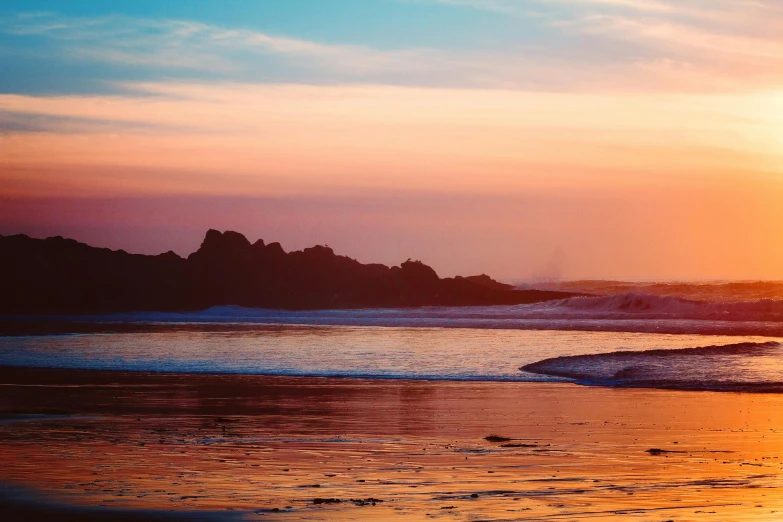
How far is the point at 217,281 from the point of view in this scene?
6800cm

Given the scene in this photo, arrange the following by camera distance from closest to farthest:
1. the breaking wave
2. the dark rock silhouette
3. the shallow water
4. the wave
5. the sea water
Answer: the wave → the sea water → the shallow water → the breaking wave → the dark rock silhouette

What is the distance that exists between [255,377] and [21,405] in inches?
228

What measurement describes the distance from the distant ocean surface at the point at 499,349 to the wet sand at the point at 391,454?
2647 mm

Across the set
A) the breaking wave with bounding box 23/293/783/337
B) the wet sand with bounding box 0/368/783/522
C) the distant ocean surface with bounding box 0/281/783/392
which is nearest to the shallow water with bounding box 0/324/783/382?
the distant ocean surface with bounding box 0/281/783/392

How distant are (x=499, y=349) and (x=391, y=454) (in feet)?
51.9

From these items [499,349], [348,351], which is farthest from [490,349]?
[348,351]

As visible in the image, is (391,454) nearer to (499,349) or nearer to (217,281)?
(499,349)

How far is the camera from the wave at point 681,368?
699 inches

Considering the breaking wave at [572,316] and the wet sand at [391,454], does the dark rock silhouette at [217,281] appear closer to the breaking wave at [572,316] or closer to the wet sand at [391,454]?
the breaking wave at [572,316]

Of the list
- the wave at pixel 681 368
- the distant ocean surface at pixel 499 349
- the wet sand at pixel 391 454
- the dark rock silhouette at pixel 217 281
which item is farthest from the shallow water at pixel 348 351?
the dark rock silhouette at pixel 217 281

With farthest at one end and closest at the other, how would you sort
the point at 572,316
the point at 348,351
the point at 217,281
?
the point at 217,281
the point at 572,316
the point at 348,351

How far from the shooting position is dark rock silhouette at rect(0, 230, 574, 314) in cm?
6300

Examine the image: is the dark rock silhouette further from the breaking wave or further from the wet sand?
the wet sand

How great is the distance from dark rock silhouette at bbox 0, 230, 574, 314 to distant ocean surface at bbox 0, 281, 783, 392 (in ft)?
49.3
